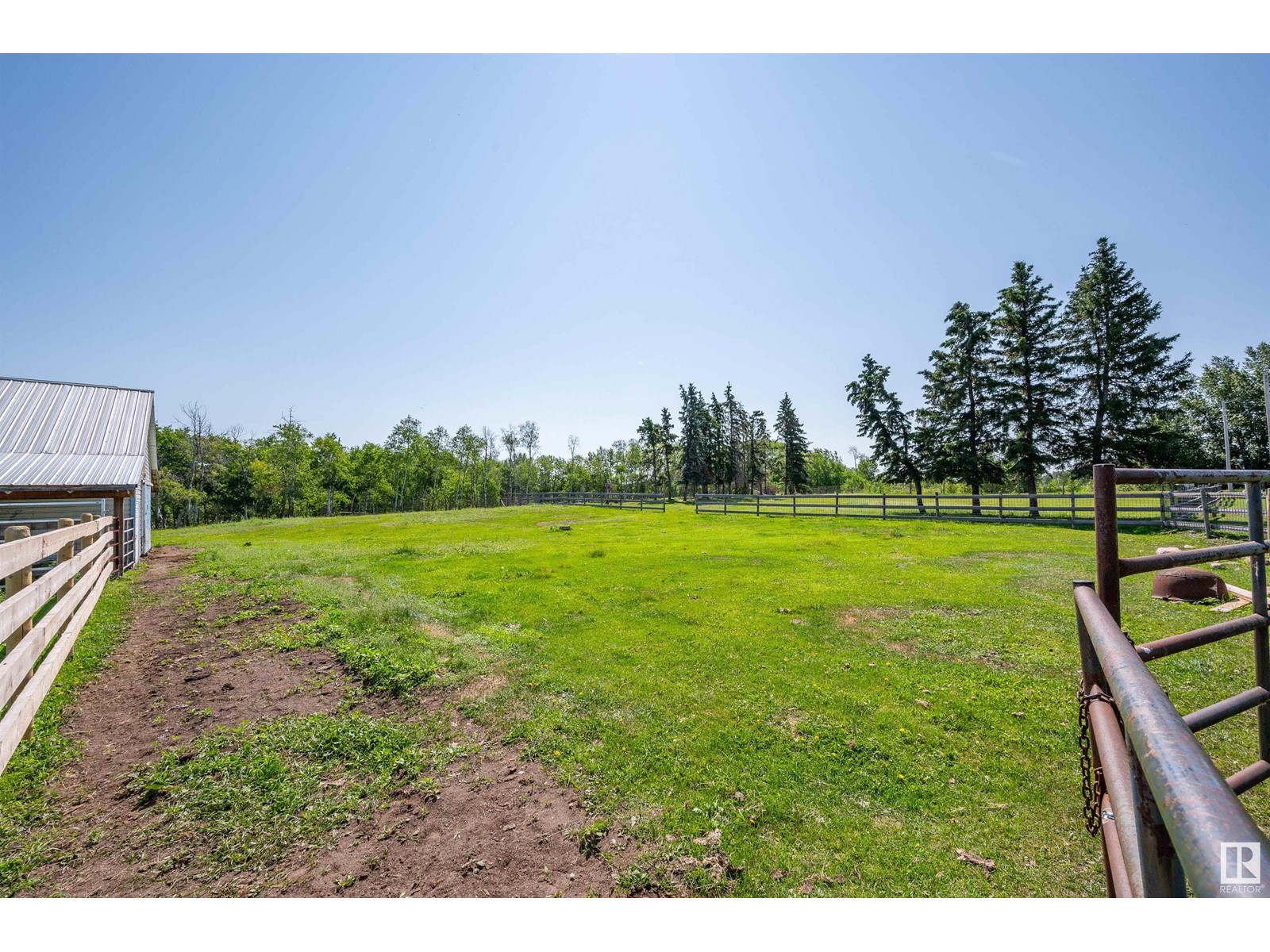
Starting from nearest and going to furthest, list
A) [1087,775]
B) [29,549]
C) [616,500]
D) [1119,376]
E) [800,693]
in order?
[1087,775] → [29,549] → [800,693] → [1119,376] → [616,500]

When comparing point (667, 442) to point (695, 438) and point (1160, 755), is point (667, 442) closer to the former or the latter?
point (695, 438)

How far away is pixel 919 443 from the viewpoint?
3022 centimetres

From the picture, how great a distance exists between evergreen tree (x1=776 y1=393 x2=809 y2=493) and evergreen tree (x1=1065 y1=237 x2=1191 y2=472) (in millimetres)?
33207

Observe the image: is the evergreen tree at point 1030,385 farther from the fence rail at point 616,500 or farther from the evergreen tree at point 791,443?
the evergreen tree at point 791,443

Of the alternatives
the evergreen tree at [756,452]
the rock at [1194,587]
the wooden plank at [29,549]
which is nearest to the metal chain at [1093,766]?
the wooden plank at [29,549]

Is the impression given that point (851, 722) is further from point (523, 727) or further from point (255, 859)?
point (255, 859)

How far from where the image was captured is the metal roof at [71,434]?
13.1 meters

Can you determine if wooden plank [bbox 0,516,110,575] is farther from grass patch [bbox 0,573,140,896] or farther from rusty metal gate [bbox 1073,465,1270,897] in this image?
rusty metal gate [bbox 1073,465,1270,897]

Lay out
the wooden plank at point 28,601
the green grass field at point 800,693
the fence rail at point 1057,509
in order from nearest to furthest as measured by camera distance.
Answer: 1. the green grass field at point 800,693
2. the wooden plank at point 28,601
3. the fence rail at point 1057,509

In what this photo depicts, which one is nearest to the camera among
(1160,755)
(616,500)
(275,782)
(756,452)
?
(1160,755)

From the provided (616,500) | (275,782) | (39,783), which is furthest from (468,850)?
(616,500)

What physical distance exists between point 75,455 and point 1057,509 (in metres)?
32.0

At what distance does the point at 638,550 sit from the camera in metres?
14.9

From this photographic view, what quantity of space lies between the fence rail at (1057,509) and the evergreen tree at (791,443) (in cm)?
2310
